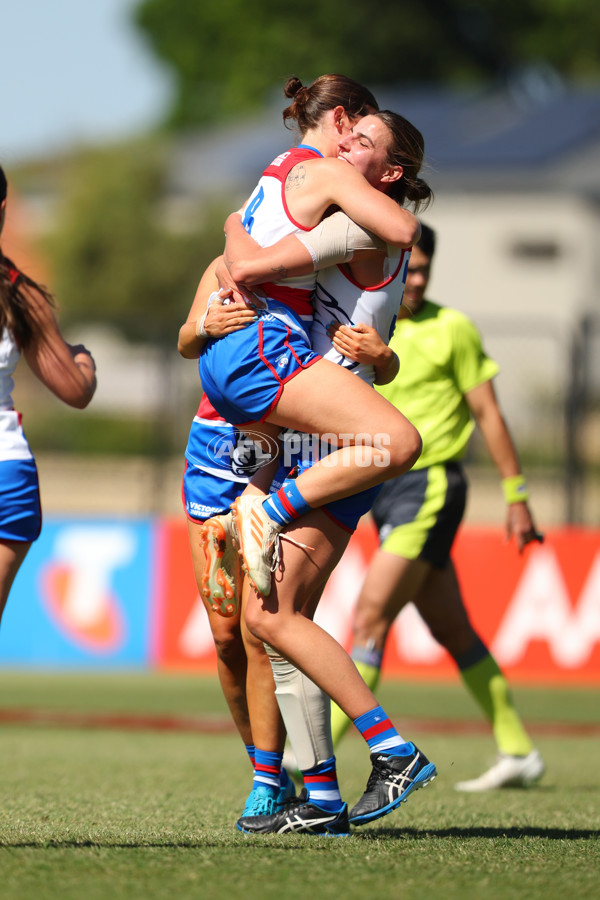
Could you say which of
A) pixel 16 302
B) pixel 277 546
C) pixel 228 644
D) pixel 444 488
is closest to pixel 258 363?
pixel 277 546

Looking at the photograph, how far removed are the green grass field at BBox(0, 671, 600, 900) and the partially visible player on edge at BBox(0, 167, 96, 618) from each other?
2.71 ft

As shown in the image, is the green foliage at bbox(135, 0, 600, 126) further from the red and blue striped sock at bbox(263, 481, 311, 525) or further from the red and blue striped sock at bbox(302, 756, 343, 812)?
the red and blue striped sock at bbox(302, 756, 343, 812)

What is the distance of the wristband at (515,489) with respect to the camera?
20.6 ft

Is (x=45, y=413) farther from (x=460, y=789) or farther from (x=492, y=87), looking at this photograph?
(x=492, y=87)

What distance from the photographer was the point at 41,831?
3896 millimetres

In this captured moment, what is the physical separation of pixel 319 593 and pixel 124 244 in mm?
38122

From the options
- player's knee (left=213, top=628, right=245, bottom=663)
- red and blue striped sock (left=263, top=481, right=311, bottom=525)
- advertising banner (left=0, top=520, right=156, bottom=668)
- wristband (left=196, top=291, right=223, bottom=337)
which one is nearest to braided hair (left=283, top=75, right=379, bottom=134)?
wristband (left=196, top=291, right=223, bottom=337)

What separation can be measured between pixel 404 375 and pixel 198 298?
2.06m

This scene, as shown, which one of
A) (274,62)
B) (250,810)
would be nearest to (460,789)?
(250,810)

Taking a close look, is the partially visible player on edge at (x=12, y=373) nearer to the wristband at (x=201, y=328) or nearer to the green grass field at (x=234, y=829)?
the wristband at (x=201, y=328)

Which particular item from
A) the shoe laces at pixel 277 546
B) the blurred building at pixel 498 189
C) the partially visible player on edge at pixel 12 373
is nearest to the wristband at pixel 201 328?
the partially visible player on edge at pixel 12 373

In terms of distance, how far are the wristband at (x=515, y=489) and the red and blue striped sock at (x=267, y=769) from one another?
237 centimetres

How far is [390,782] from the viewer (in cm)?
380

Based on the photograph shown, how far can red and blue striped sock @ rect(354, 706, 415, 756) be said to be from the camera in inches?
151
